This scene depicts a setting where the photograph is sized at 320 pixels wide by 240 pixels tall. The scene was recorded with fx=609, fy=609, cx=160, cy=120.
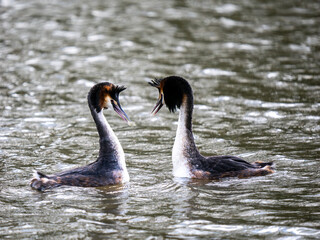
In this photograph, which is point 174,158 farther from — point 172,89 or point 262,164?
Result: point 262,164

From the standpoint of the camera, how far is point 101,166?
410 inches

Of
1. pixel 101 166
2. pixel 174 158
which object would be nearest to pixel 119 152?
pixel 101 166

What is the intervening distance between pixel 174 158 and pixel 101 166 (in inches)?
53.9

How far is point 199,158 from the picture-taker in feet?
35.3

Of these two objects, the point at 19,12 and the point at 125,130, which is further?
the point at 19,12

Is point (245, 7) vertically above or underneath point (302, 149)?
above

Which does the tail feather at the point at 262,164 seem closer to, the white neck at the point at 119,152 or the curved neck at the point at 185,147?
the curved neck at the point at 185,147

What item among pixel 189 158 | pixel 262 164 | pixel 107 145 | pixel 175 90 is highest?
pixel 175 90

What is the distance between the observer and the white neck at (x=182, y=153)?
1078 centimetres

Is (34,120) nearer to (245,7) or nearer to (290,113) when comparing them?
(290,113)

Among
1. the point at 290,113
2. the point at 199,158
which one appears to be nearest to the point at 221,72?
the point at 290,113

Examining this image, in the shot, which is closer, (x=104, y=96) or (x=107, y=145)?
(x=107, y=145)

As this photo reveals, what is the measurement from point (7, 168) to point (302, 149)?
5.80m

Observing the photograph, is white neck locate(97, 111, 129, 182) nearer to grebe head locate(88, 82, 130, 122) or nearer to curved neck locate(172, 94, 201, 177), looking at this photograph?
grebe head locate(88, 82, 130, 122)
